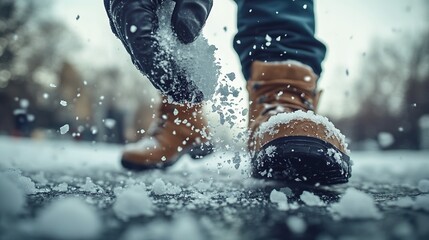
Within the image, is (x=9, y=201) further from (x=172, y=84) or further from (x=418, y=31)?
(x=418, y=31)

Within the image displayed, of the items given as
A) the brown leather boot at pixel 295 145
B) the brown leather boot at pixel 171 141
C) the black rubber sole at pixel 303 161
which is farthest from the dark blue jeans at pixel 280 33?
the brown leather boot at pixel 171 141

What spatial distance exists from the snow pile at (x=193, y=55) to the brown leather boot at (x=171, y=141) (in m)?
0.70

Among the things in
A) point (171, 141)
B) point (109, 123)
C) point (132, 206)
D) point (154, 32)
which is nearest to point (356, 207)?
point (132, 206)

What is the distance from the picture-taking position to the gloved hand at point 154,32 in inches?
36.9

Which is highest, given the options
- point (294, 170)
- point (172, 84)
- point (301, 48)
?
point (301, 48)

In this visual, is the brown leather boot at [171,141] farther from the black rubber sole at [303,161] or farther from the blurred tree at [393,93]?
the blurred tree at [393,93]

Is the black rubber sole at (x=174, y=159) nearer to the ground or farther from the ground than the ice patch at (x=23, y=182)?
farther from the ground

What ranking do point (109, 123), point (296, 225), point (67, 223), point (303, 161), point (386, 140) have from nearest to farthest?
point (67, 223), point (296, 225), point (303, 161), point (109, 123), point (386, 140)

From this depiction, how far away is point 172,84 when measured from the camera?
0.97 meters

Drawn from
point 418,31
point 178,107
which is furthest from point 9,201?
point 418,31

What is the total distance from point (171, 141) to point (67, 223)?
4.42 feet

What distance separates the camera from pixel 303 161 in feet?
3.03

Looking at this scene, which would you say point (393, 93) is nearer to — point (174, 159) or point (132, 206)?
point (174, 159)

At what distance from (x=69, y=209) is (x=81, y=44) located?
60.8 ft
